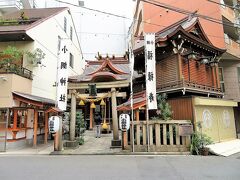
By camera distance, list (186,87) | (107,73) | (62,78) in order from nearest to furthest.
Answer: (62,78), (186,87), (107,73)

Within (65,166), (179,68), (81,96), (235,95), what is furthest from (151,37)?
(235,95)

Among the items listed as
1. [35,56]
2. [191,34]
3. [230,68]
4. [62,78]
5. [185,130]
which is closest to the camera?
[185,130]

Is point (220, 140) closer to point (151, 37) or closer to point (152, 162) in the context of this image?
point (152, 162)

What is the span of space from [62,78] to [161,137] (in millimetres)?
6730

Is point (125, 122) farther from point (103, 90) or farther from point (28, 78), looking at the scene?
point (103, 90)

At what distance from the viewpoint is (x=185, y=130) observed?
10.7 meters

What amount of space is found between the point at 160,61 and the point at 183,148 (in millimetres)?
6806

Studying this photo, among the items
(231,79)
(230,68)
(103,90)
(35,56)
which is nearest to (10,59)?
(35,56)

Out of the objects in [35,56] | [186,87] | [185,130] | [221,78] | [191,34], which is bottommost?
[185,130]

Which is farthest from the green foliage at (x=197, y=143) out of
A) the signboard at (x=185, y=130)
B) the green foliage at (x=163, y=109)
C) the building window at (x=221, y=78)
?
the building window at (x=221, y=78)

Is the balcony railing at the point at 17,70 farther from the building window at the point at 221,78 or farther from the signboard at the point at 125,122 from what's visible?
the building window at the point at 221,78

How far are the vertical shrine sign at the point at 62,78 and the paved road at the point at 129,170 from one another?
4071 mm

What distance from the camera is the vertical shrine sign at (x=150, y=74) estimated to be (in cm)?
1126

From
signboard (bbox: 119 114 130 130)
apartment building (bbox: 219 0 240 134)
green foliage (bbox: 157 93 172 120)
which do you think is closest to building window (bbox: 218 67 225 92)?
apartment building (bbox: 219 0 240 134)
